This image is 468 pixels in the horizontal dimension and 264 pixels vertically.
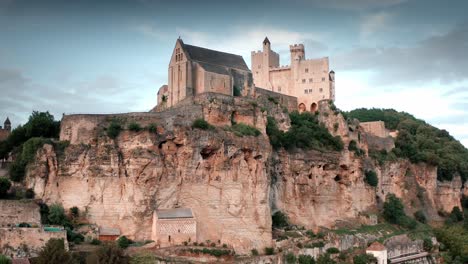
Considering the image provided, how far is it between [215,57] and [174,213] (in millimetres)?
16115

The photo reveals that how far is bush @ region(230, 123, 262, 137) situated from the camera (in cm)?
4372

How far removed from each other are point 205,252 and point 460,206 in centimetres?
3588

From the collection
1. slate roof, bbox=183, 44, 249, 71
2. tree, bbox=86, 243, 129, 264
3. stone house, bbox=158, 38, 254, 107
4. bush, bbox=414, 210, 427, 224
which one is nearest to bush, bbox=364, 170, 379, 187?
bush, bbox=414, 210, 427, 224

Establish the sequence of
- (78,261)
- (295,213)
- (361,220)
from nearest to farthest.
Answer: (78,261) → (295,213) → (361,220)

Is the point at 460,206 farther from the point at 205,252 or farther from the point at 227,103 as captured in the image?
the point at 205,252

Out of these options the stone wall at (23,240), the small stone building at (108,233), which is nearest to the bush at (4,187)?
the stone wall at (23,240)

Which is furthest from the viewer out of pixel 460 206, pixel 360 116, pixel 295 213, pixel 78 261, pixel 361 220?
pixel 360 116

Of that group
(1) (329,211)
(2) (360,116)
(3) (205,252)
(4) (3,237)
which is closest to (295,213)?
(1) (329,211)

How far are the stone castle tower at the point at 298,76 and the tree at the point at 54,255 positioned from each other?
102ft

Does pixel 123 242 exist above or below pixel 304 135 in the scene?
below

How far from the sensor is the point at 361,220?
5303cm

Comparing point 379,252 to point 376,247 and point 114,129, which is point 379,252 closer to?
point 376,247

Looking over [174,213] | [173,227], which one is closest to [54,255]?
[173,227]

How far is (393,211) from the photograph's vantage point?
5531 centimetres
